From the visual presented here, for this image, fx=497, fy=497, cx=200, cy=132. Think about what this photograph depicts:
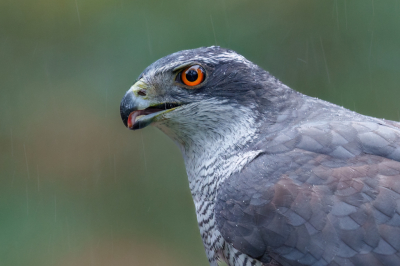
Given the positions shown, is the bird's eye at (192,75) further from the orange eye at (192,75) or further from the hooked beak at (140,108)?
the hooked beak at (140,108)

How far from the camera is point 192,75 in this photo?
110 inches

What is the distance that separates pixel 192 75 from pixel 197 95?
0.12 m

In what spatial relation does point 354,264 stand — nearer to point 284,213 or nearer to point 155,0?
point 284,213

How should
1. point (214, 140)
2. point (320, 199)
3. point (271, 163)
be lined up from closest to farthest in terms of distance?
A: point (320, 199) → point (271, 163) → point (214, 140)

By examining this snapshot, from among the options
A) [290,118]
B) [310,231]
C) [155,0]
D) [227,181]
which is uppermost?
[155,0]

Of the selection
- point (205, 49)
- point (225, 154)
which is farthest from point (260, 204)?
point (205, 49)

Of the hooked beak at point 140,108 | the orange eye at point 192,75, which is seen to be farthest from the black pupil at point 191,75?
the hooked beak at point 140,108

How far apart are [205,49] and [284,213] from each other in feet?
3.63

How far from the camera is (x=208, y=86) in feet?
9.16

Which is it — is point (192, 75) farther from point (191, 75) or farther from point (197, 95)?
point (197, 95)

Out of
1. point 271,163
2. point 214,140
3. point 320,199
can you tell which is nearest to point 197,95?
point 214,140

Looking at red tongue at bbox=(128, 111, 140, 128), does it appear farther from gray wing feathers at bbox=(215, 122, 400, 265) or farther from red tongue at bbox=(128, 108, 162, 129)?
gray wing feathers at bbox=(215, 122, 400, 265)

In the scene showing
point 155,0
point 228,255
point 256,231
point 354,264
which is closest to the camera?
point 354,264

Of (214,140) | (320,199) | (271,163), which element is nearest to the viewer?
(320,199)
